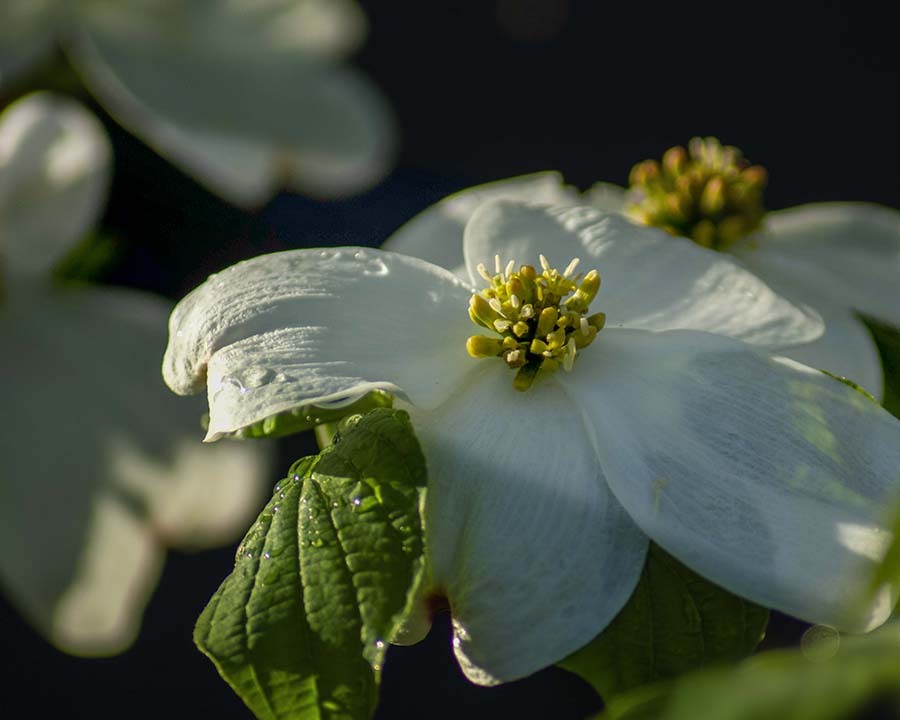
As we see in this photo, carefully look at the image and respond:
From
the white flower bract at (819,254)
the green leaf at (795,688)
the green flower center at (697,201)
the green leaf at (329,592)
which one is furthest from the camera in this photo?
the green flower center at (697,201)

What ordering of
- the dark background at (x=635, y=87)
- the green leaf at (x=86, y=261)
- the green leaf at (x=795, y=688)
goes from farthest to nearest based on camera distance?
the dark background at (x=635, y=87)
the green leaf at (x=86, y=261)
the green leaf at (x=795, y=688)

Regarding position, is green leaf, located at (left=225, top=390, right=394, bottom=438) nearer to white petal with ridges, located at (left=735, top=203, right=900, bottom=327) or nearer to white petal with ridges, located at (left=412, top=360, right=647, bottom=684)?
white petal with ridges, located at (left=412, top=360, right=647, bottom=684)

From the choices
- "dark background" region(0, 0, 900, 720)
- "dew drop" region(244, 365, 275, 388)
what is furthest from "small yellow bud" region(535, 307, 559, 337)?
"dark background" region(0, 0, 900, 720)

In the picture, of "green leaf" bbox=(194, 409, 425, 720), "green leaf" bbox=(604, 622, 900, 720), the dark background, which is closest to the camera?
"green leaf" bbox=(604, 622, 900, 720)

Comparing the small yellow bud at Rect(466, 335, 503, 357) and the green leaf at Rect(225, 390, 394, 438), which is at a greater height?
the green leaf at Rect(225, 390, 394, 438)

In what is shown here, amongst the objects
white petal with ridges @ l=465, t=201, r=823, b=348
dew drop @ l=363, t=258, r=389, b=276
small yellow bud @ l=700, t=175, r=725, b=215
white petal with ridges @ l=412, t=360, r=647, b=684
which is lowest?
small yellow bud @ l=700, t=175, r=725, b=215

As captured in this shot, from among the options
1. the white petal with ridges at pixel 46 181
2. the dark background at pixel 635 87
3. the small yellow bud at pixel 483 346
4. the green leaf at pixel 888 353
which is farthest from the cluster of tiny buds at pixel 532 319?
the dark background at pixel 635 87

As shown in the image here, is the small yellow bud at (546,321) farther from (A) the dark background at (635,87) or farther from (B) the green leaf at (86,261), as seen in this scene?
(A) the dark background at (635,87)

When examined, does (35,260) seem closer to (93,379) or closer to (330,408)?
(93,379)
